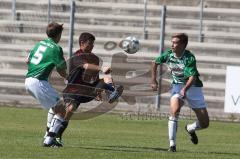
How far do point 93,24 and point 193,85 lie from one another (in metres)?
14.2

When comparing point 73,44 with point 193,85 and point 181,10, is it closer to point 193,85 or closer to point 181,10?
point 181,10

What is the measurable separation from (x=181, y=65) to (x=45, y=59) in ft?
7.59

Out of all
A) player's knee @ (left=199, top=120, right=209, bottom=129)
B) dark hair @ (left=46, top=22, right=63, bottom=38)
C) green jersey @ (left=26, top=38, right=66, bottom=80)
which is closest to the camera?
green jersey @ (left=26, top=38, right=66, bottom=80)

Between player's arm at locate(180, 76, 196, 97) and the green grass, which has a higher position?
player's arm at locate(180, 76, 196, 97)

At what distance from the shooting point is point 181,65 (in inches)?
603

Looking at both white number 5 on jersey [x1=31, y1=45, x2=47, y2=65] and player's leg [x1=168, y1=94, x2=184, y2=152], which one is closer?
white number 5 on jersey [x1=31, y1=45, x2=47, y2=65]

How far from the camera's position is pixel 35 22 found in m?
29.7

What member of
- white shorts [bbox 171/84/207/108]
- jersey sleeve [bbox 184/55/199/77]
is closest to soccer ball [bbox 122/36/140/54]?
white shorts [bbox 171/84/207/108]

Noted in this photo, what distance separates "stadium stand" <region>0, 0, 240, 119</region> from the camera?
2609cm

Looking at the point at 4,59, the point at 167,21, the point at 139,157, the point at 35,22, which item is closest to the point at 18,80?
the point at 4,59

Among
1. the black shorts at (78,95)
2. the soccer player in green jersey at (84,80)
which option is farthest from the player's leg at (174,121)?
the black shorts at (78,95)

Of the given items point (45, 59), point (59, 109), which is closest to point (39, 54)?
point (45, 59)

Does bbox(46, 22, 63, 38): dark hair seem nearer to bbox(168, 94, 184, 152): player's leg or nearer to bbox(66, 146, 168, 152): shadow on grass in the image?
bbox(66, 146, 168, 152): shadow on grass

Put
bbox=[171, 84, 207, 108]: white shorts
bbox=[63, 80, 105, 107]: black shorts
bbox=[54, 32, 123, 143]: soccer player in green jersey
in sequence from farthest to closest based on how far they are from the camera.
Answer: bbox=[171, 84, 207, 108]: white shorts
bbox=[63, 80, 105, 107]: black shorts
bbox=[54, 32, 123, 143]: soccer player in green jersey
